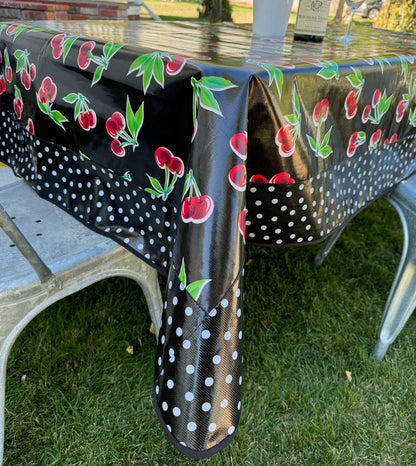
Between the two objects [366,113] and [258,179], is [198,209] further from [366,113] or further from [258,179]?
[366,113]

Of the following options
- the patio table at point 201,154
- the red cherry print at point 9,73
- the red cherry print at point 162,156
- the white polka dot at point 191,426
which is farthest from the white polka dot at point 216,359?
the red cherry print at point 9,73

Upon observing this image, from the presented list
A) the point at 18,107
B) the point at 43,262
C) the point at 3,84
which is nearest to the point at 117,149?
the point at 43,262

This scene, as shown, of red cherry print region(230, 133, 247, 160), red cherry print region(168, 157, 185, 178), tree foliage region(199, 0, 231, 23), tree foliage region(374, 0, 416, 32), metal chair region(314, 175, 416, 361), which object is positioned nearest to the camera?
red cherry print region(230, 133, 247, 160)

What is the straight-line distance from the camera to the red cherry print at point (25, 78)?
868mm

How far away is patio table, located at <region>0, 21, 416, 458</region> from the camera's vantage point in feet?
1.86

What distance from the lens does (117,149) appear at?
0.75 m

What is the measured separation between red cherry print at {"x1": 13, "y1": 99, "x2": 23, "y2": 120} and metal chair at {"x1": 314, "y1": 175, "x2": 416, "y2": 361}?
103cm

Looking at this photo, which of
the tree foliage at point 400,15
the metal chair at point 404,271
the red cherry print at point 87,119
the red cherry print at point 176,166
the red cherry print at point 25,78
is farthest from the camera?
the tree foliage at point 400,15

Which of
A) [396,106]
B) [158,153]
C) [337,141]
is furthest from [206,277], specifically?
[396,106]

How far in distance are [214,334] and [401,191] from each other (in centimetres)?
83

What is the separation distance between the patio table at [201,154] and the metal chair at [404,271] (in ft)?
0.69

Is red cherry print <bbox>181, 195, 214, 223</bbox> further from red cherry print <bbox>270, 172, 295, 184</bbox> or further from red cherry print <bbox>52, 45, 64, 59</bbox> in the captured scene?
red cherry print <bbox>52, 45, 64, 59</bbox>

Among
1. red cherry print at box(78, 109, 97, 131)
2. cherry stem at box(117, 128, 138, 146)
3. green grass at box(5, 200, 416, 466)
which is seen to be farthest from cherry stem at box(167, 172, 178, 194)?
green grass at box(5, 200, 416, 466)

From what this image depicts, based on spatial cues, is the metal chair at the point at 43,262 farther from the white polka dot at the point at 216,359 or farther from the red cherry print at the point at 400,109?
the red cherry print at the point at 400,109
